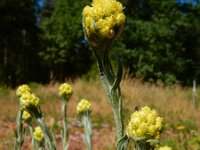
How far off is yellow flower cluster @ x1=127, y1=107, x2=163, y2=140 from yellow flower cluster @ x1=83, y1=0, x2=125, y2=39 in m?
0.20

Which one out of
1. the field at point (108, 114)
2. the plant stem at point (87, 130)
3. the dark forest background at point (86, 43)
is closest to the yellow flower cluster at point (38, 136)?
the plant stem at point (87, 130)

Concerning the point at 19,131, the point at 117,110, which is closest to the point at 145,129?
the point at 117,110

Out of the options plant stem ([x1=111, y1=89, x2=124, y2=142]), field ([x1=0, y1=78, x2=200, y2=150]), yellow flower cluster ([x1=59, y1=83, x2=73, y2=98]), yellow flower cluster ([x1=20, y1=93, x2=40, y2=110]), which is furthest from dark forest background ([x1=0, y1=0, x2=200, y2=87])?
plant stem ([x1=111, y1=89, x2=124, y2=142])

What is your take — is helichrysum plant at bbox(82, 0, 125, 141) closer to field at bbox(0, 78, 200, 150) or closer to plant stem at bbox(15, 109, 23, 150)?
plant stem at bbox(15, 109, 23, 150)

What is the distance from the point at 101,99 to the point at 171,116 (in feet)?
10.4

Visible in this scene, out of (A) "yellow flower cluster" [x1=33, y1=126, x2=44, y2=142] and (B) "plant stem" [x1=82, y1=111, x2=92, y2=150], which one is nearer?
(B) "plant stem" [x1=82, y1=111, x2=92, y2=150]

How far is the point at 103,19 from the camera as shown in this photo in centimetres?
118

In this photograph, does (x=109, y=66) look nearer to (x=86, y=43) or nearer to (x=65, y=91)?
(x=65, y=91)

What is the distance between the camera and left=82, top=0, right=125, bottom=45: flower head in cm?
118

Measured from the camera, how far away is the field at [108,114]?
7516mm

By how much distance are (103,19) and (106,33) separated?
3 centimetres

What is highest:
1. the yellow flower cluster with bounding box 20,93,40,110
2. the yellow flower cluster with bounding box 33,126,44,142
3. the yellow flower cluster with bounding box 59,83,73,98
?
the yellow flower cluster with bounding box 59,83,73,98

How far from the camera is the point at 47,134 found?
1.83 m

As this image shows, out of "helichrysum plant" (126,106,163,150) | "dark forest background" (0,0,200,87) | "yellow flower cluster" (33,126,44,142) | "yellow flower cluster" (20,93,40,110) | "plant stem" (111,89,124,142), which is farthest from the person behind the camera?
"dark forest background" (0,0,200,87)
